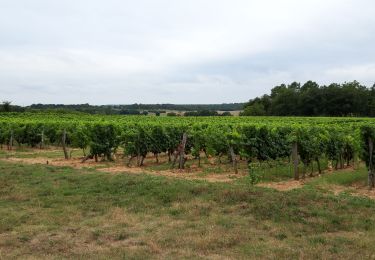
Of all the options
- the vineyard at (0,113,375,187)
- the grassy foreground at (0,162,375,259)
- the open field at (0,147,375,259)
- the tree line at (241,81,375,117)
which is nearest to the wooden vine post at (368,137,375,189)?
the vineyard at (0,113,375,187)

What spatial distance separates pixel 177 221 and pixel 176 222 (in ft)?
0.29

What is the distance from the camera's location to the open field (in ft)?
21.4

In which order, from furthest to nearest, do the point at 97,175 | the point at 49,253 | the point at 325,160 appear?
1. the point at 325,160
2. the point at 97,175
3. the point at 49,253

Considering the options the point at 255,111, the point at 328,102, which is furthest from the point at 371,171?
the point at 255,111

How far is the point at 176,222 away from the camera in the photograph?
26.7 feet

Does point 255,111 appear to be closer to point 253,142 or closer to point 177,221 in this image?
point 253,142

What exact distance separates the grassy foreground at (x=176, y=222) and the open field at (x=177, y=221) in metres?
0.01

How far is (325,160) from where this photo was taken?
55.5 feet

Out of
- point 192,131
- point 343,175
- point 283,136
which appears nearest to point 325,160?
point 283,136

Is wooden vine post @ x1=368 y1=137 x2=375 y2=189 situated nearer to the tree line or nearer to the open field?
the open field

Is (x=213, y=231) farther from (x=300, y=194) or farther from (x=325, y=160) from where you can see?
(x=325, y=160)

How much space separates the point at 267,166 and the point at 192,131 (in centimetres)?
313

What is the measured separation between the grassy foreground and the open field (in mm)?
15

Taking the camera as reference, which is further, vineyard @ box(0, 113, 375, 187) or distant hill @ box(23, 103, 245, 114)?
distant hill @ box(23, 103, 245, 114)
